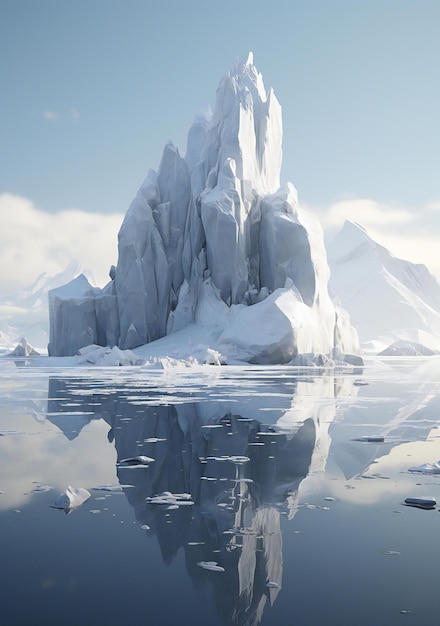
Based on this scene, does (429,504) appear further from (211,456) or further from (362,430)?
(362,430)

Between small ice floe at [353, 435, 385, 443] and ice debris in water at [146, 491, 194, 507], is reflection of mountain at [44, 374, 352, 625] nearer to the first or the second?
ice debris in water at [146, 491, 194, 507]

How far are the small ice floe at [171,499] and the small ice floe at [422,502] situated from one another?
1480mm

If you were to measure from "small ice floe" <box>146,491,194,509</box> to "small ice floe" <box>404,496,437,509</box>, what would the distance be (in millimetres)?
1480

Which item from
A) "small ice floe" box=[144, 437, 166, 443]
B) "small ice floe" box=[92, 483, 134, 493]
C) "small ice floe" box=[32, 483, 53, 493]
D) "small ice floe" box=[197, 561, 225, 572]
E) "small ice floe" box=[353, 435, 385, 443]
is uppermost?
"small ice floe" box=[353, 435, 385, 443]

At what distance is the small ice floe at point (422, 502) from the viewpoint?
396 cm

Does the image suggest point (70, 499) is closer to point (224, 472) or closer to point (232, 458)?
point (224, 472)

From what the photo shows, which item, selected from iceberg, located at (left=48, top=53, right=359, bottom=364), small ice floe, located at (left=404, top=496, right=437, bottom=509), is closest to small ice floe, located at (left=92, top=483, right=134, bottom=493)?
small ice floe, located at (left=404, top=496, right=437, bottom=509)

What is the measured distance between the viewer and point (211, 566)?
286cm

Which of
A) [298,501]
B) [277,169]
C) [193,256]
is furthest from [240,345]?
[298,501]

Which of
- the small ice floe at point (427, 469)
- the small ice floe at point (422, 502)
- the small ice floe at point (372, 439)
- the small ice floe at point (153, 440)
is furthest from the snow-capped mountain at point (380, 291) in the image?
the small ice floe at point (422, 502)

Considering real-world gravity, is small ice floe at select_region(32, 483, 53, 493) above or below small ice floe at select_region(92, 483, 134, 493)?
below

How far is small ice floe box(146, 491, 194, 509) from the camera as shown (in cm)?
395

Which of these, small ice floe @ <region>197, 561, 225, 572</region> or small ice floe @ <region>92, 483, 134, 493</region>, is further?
small ice floe @ <region>92, 483, 134, 493</region>

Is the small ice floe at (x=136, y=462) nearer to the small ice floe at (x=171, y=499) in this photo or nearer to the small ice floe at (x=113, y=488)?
the small ice floe at (x=113, y=488)
